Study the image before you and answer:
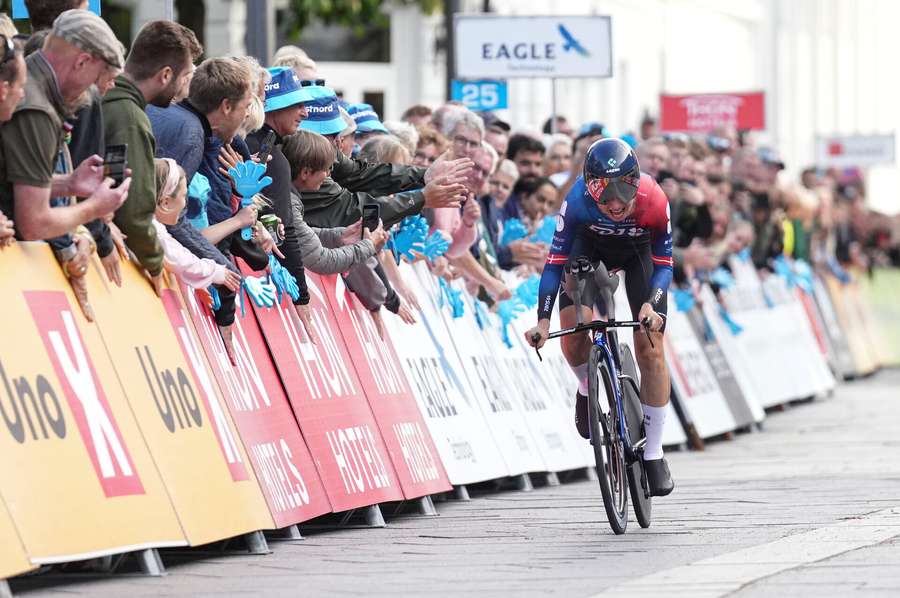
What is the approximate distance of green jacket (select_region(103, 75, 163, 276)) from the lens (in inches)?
367

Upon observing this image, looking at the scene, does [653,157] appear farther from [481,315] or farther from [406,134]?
[406,134]

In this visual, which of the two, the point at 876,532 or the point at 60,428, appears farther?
the point at 876,532

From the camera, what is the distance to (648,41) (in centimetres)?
4591

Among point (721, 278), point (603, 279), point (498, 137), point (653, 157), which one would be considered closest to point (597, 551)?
point (603, 279)

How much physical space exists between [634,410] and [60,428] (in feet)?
11.7

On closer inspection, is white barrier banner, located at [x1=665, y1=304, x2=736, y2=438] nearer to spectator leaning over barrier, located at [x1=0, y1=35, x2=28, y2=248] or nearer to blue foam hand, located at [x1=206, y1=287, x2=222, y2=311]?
blue foam hand, located at [x1=206, y1=287, x2=222, y2=311]

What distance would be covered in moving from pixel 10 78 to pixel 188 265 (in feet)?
6.18

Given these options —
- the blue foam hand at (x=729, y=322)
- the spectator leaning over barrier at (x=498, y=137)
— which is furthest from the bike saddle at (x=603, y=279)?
the blue foam hand at (x=729, y=322)

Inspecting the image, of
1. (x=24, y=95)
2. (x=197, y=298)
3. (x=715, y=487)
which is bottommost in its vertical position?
(x=715, y=487)

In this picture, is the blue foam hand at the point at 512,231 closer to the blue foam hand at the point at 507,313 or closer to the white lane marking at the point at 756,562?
the blue foam hand at the point at 507,313

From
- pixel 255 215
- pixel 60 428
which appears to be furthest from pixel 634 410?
pixel 60 428

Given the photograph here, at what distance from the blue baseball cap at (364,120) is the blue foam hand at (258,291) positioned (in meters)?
2.64

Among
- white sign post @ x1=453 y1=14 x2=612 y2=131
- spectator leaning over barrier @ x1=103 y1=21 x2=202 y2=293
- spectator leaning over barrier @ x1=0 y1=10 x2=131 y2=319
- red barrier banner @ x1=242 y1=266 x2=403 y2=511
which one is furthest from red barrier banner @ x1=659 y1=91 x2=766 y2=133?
spectator leaning over barrier @ x1=0 y1=10 x2=131 y2=319

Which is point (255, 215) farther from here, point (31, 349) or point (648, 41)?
point (648, 41)
